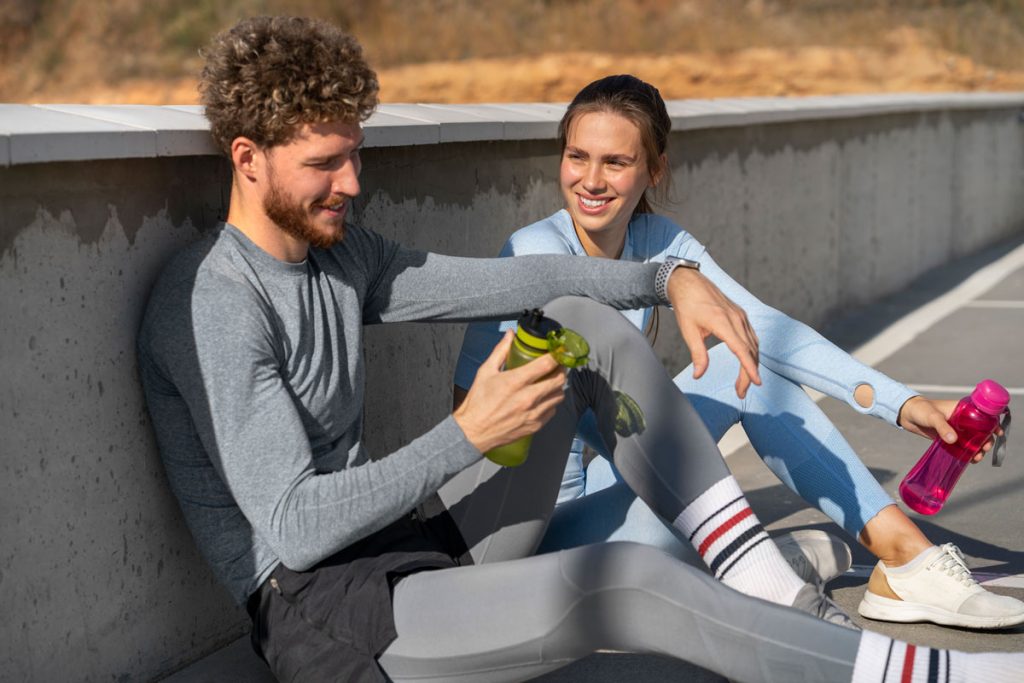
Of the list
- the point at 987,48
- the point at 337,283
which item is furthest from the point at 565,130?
the point at 987,48

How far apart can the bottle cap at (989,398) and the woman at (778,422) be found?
0.25 feet

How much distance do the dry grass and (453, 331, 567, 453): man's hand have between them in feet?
118

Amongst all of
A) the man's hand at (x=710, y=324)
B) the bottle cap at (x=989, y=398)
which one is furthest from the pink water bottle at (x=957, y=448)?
the man's hand at (x=710, y=324)

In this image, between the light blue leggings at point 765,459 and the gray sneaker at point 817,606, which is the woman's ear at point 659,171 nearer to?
the light blue leggings at point 765,459

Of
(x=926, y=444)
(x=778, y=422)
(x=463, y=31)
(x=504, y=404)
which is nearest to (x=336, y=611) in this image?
(x=504, y=404)

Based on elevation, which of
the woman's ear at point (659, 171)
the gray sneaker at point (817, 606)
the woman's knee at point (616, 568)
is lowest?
the gray sneaker at point (817, 606)

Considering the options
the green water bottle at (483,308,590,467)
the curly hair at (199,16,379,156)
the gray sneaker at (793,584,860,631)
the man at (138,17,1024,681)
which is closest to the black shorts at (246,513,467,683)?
the man at (138,17,1024,681)

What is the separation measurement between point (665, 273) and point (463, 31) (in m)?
39.1

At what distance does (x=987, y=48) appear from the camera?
1446 inches

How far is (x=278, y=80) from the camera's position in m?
2.79

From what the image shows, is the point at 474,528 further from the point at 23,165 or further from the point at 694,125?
the point at 694,125

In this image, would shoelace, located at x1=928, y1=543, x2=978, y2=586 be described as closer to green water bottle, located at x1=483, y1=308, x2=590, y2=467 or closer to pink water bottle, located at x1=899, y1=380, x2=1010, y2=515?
pink water bottle, located at x1=899, y1=380, x2=1010, y2=515

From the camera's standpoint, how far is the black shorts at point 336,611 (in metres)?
2.75

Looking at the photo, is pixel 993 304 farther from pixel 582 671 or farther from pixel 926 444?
pixel 582 671
